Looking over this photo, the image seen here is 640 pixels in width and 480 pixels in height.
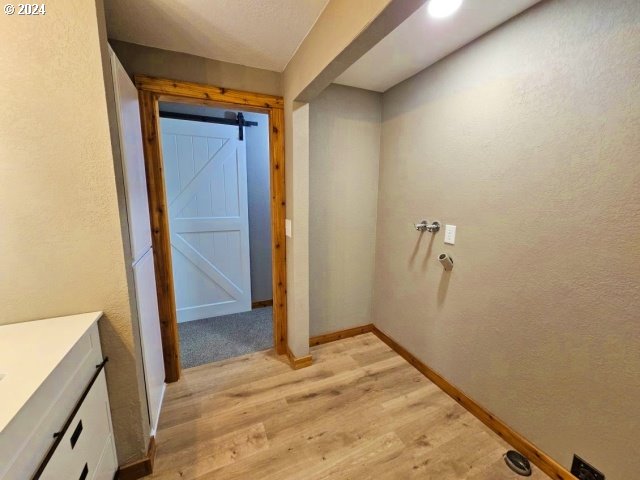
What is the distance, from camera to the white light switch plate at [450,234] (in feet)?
5.76

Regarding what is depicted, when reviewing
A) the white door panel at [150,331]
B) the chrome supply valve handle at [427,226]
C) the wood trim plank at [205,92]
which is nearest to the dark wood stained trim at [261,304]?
the white door panel at [150,331]

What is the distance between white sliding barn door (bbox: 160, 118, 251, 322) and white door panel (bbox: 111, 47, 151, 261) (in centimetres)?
110

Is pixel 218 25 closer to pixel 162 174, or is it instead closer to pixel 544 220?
pixel 162 174

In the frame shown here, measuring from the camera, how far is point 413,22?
138cm

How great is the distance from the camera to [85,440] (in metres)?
0.99

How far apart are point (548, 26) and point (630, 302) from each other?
4.14 ft

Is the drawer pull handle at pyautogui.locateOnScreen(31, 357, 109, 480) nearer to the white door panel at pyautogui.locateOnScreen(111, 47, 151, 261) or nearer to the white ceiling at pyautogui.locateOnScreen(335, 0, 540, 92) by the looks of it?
the white door panel at pyautogui.locateOnScreen(111, 47, 151, 261)

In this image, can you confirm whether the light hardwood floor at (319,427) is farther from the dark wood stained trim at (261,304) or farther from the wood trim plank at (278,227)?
the dark wood stained trim at (261,304)

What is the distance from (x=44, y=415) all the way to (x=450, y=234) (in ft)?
6.71

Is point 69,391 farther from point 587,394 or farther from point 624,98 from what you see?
point 624,98

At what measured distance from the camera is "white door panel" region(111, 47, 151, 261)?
1.23 m

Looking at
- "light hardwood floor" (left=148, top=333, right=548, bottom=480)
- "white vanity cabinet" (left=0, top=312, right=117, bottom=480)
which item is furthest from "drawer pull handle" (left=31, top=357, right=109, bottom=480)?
"light hardwood floor" (left=148, top=333, right=548, bottom=480)

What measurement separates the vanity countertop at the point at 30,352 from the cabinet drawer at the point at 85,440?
0.80ft

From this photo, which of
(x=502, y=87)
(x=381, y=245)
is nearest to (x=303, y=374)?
(x=381, y=245)
